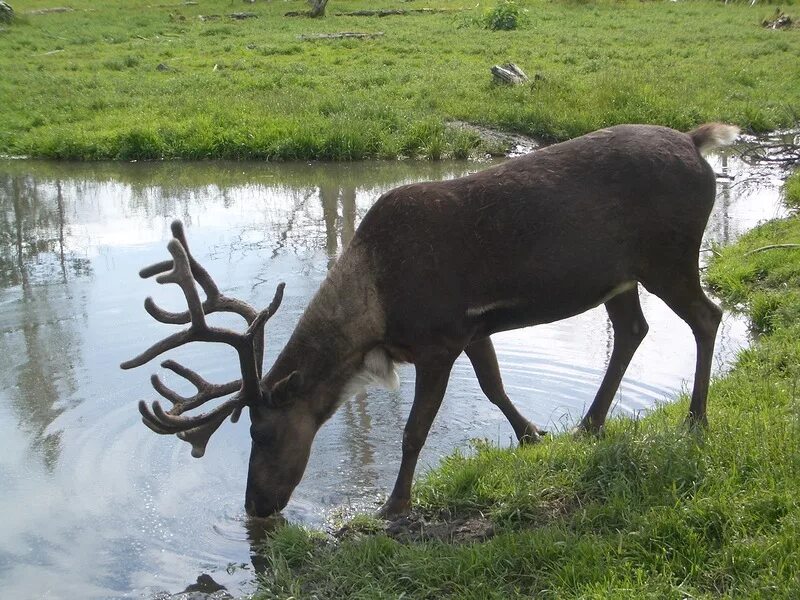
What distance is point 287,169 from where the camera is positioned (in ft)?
49.3

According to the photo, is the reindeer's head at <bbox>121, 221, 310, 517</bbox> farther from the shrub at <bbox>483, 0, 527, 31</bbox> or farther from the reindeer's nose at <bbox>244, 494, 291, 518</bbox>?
the shrub at <bbox>483, 0, 527, 31</bbox>

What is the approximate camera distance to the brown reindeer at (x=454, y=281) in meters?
5.48

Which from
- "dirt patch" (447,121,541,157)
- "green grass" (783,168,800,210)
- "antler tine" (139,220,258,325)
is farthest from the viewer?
"dirt patch" (447,121,541,157)

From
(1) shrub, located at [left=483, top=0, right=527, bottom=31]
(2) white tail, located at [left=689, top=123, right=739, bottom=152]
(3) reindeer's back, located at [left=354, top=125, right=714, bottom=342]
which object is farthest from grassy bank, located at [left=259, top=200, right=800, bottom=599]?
(1) shrub, located at [left=483, top=0, right=527, bottom=31]

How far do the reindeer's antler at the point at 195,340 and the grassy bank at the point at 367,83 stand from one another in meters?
9.99

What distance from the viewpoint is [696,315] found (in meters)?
Answer: 5.76

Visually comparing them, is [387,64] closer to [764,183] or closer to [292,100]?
[292,100]

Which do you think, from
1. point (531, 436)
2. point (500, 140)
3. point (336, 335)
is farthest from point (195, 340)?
point (500, 140)

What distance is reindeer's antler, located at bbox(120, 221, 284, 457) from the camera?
5.30 meters

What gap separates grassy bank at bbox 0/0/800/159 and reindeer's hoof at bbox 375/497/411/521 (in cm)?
1032

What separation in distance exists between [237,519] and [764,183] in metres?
10.0

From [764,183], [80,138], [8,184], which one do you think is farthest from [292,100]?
[764,183]

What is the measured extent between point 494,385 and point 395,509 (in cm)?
121

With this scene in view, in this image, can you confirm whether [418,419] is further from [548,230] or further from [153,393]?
[153,393]
